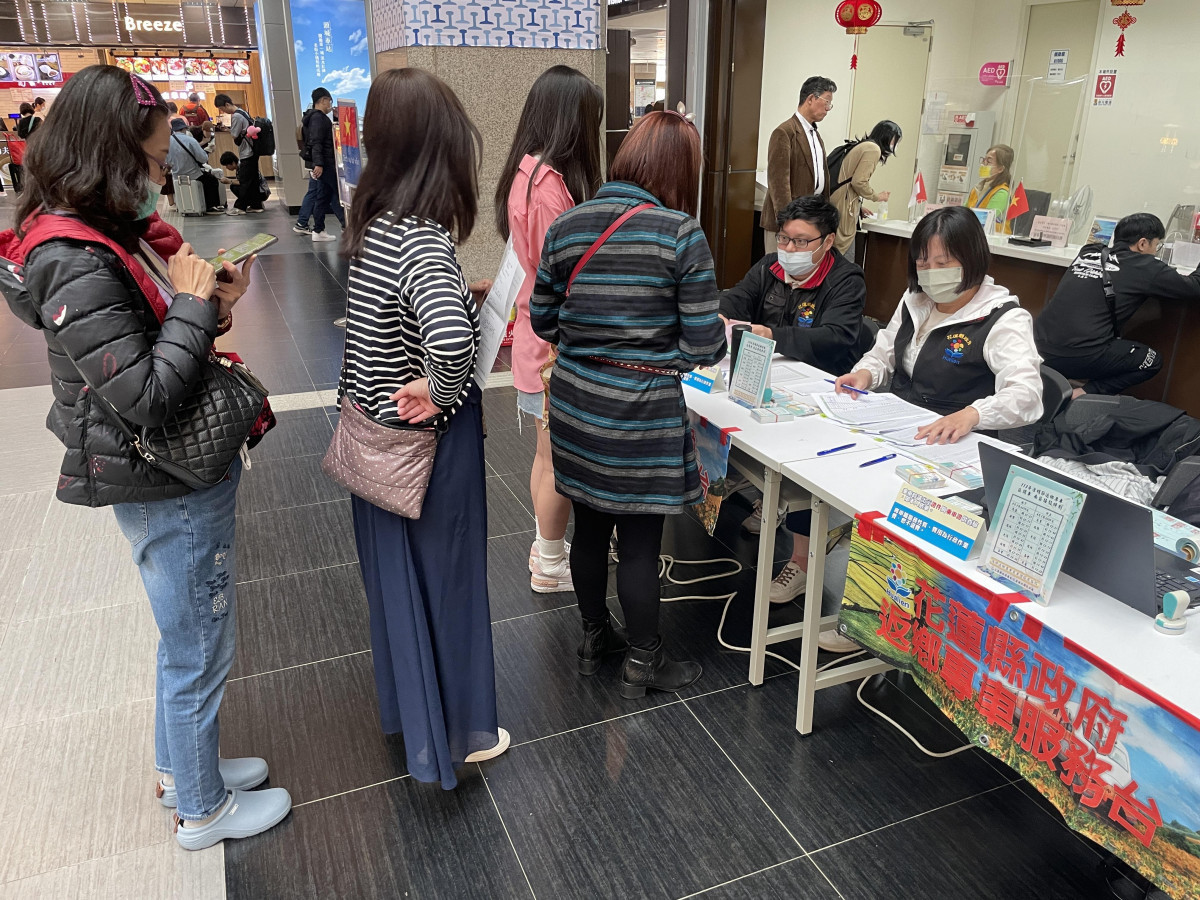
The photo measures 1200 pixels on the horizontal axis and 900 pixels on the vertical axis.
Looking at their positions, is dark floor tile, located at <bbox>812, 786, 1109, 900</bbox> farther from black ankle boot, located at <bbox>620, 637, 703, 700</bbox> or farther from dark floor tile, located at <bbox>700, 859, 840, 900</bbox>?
black ankle boot, located at <bbox>620, 637, 703, 700</bbox>

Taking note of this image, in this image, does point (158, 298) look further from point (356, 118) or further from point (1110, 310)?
point (356, 118)

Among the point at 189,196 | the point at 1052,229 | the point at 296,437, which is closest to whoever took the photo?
the point at 296,437

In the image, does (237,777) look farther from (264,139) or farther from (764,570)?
(264,139)

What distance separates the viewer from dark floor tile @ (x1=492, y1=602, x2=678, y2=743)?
2191 millimetres

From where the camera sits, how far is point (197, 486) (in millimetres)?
1458

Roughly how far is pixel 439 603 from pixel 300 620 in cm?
105

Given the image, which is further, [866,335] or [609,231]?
[866,335]

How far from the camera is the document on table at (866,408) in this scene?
2.30 m

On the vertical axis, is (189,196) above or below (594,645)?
above

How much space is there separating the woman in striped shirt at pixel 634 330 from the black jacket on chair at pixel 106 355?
2.62 feet

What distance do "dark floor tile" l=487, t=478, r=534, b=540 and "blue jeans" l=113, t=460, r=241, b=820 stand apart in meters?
1.50

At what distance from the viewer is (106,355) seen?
1.30 m

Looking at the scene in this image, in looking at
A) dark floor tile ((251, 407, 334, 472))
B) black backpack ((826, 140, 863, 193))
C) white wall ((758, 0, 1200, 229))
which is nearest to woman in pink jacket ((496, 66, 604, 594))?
dark floor tile ((251, 407, 334, 472))

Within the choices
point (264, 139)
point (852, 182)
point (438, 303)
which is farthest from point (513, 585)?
point (264, 139)
